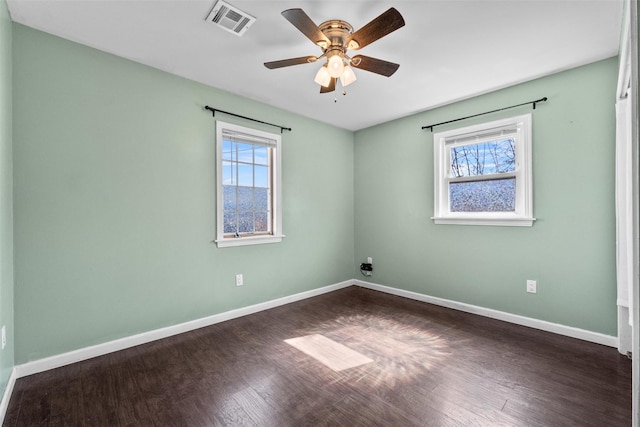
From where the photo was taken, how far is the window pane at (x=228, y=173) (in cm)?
329

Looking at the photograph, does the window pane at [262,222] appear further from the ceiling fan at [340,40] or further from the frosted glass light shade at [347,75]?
the frosted glass light shade at [347,75]

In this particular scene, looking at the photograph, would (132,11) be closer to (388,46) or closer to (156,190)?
(156,190)

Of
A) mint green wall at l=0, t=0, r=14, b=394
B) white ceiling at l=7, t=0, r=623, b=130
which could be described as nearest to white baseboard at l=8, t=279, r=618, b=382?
mint green wall at l=0, t=0, r=14, b=394

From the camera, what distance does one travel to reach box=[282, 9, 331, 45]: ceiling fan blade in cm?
165

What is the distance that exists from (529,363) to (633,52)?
2.20 meters

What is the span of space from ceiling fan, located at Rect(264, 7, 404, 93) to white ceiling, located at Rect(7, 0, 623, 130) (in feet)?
0.34

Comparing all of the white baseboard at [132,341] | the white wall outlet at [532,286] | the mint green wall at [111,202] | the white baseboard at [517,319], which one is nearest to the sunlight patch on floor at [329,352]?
the white baseboard at [132,341]

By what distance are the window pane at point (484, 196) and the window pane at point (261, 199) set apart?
2340 millimetres

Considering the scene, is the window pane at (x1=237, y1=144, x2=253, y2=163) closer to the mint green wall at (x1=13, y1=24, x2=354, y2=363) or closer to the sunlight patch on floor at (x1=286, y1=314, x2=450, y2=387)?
the mint green wall at (x1=13, y1=24, x2=354, y2=363)

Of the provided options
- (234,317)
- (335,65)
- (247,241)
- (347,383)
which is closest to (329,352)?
(347,383)

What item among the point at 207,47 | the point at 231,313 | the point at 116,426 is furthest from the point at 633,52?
the point at 231,313

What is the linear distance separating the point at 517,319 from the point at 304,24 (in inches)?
134

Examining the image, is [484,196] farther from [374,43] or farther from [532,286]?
[374,43]

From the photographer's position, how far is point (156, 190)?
2.75 m
